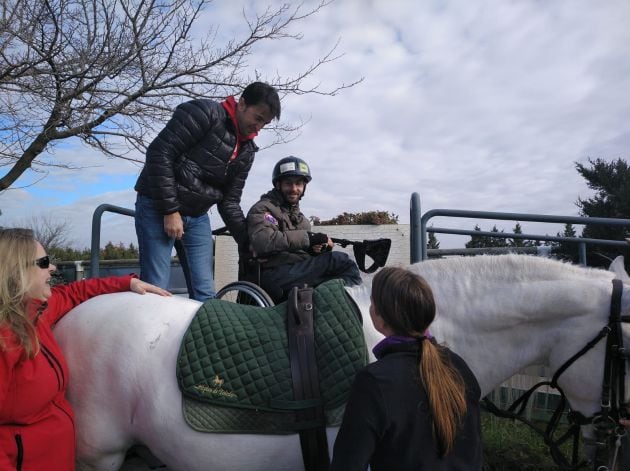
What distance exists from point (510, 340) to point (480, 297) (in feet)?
0.66

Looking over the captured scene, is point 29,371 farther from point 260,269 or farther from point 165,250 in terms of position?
point 260,269

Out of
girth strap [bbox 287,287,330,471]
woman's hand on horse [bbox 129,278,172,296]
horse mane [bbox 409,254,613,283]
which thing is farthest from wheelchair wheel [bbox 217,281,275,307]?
horse mane [bbox 409,254,613,283]

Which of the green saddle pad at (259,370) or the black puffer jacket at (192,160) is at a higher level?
the black puffer jacket at (192,160)

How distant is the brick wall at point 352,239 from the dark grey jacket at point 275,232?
10.6 ft

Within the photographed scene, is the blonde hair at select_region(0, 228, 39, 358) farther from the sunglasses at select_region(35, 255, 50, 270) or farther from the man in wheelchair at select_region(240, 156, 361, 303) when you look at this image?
the man in wheelchair at select_region(240, 156, 361, 303)

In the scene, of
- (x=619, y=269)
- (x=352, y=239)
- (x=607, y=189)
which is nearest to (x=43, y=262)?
(x=619, y=269)

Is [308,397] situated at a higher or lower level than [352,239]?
lower

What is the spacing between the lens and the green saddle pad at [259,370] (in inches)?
65.6

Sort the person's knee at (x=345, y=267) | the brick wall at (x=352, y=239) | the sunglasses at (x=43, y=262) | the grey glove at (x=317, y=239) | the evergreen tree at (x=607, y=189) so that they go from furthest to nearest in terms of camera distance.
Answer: the evergreen tree at (x=607, y=189)
the brick wall at (x=352, y=239)
the grey glove at (x=317, y=239)
the person's knee at (x=345, y=267)
the sunglasses at (x=43, y=262)

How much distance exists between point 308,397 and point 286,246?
4.49 ft

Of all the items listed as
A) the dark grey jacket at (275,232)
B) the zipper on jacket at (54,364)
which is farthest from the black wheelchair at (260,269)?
the zipper on jacket at (54,364)

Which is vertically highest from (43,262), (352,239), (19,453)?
(352,239)

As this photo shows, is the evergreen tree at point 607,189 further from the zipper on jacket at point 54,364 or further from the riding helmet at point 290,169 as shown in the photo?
the zipper on jacket at point 54,364

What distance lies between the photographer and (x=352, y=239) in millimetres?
7195
